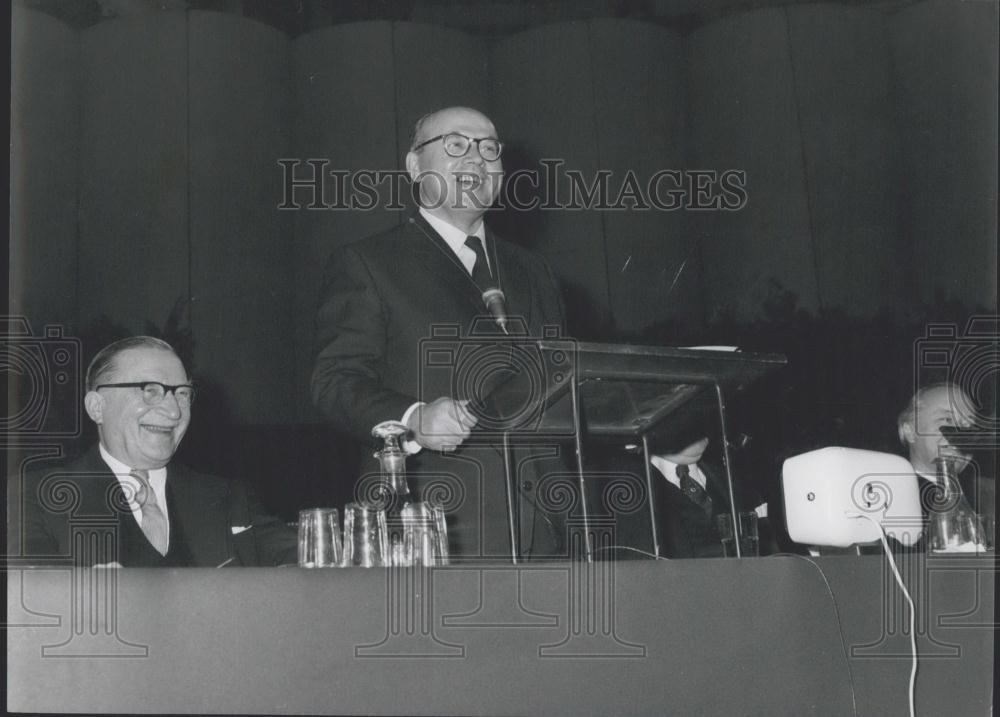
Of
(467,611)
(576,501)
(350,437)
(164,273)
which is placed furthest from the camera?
(164,273)

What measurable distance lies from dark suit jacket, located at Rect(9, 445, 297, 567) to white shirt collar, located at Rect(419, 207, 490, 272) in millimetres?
715

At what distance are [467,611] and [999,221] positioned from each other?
1.97m

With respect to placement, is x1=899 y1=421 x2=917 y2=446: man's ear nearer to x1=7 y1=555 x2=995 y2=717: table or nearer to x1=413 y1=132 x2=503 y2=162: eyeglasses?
x1=413 y1=132 x2=503 y2=162: eyeglasses

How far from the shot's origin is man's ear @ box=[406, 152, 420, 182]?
273cm

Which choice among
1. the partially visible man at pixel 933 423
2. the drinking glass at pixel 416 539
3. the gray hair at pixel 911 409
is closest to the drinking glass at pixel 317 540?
the drinking glass at pixel 416 539

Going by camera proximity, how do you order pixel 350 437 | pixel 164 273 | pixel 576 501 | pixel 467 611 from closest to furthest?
pixel 467 611, pixel 576 501, pixel 350 437, pixel 164 273

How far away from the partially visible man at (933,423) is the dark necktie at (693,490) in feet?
1.91

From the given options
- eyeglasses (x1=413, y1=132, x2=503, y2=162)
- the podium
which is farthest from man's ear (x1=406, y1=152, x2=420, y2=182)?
the podium

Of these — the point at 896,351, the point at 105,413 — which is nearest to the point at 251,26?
the point at 105,413

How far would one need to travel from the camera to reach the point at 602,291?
2.96 metres

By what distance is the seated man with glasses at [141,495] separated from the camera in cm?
247

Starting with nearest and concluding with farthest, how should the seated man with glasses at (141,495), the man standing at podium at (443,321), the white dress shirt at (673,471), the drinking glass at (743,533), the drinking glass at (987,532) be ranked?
the drinking glass at (987,532) → the drinking glass at (743,533) → the man standing at podium at (443,321) → the seated man with glasses at (141,495) → the white dress shirt at (673,471)

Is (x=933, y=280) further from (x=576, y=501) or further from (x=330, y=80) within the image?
(x=330, y=80)

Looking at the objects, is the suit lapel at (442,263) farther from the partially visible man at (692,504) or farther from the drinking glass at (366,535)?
the drinking glass at (366,535)
